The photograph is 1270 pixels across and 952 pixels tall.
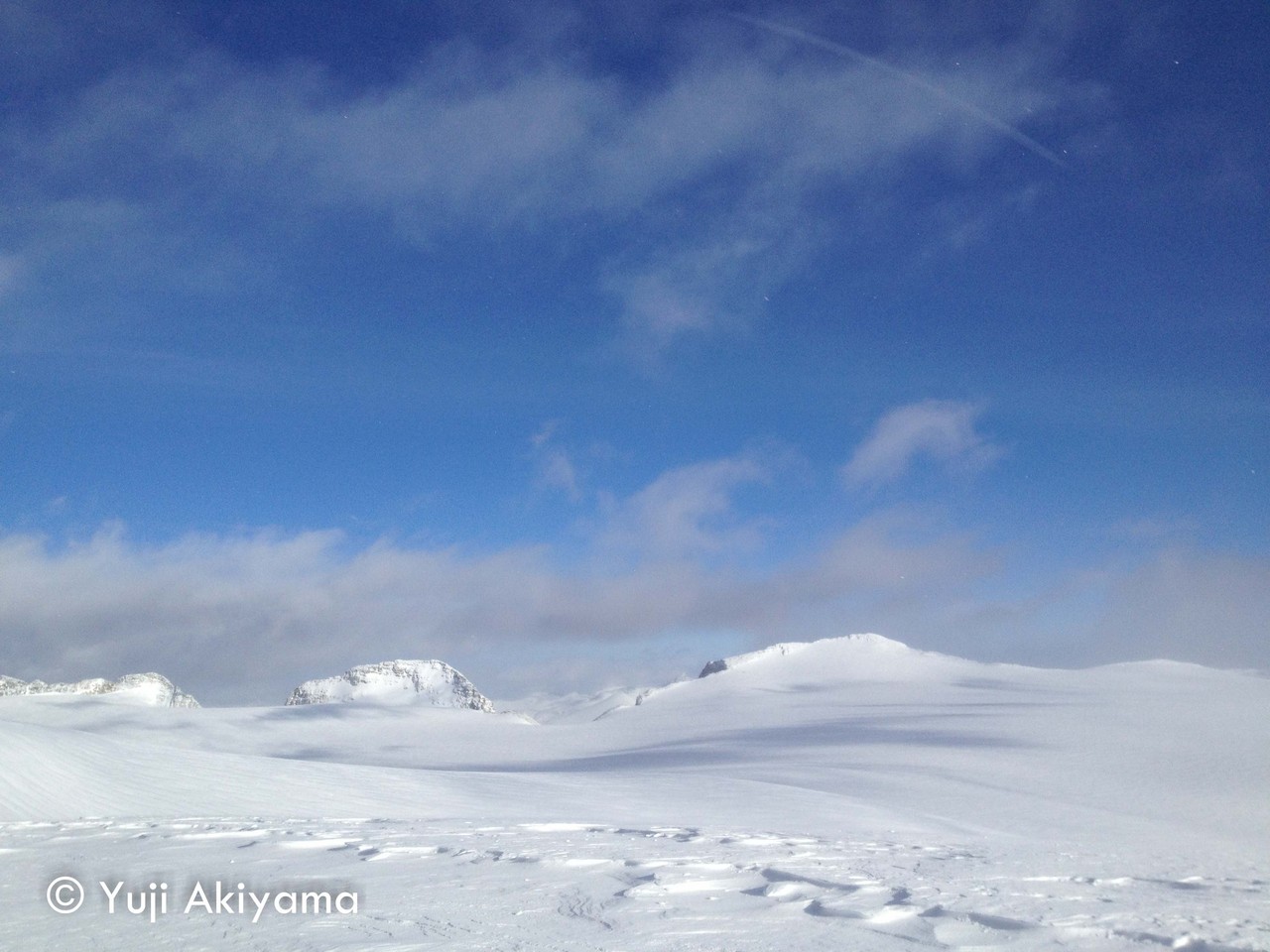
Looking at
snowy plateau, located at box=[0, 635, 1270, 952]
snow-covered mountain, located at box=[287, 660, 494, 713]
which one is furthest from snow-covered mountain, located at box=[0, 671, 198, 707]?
snowy plateau, located at box=[0, 635, 1270, 952]

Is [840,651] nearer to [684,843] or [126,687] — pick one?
[684,843]

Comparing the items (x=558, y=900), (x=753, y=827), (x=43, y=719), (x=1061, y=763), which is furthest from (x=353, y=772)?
→ (x=43, y=719)

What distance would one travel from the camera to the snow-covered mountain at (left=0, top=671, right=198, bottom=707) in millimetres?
135000

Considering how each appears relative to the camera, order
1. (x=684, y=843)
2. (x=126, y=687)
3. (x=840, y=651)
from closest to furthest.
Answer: (x=684, y=843)
(x=840, y=651)
(x=126, y=687)

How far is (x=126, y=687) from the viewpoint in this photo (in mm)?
137875

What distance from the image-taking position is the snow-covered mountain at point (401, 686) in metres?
152

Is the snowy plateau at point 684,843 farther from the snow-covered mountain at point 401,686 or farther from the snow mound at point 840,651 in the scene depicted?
the snow-covered mountain at point 401,686

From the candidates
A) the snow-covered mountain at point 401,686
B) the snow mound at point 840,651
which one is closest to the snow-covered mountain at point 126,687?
the snow-covered mountain at point 401,686

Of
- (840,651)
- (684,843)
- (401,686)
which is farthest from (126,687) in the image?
(684,843)

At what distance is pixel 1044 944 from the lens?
4.77m

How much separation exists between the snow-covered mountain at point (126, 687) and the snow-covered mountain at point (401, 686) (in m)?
18.9

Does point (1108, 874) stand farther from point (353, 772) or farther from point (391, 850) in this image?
point (353, 772)

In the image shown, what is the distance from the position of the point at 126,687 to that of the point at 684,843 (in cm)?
15578

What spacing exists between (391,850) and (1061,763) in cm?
1618
